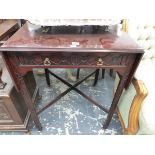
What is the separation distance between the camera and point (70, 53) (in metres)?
0.83

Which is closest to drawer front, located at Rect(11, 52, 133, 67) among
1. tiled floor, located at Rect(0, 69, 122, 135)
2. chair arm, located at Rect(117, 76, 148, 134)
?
chair arm, located at Rect(117, 76, 148, 134)

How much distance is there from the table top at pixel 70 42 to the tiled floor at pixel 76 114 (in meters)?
0.76

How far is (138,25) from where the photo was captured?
48.3 inches

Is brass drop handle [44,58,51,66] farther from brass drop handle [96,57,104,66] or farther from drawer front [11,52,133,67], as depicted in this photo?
brass drop handle [96,57,104,66]

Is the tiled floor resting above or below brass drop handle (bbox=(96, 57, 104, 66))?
below

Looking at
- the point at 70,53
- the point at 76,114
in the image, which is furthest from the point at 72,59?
the point at 76,114

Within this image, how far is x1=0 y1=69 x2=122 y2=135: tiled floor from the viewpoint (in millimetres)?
1338

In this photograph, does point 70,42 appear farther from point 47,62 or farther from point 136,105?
point 136,105

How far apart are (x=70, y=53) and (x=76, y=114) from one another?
0.78 meters

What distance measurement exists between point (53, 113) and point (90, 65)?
2.51ft

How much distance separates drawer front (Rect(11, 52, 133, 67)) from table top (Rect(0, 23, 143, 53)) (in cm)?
4
